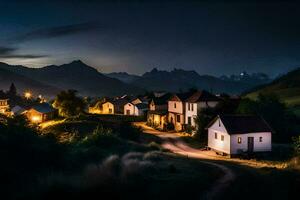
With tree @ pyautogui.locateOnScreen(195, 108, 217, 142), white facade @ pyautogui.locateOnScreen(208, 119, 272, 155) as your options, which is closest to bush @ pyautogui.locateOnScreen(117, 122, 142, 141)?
white facade @ pyautogui.locateOnScreen(208, 119, 272, 155)

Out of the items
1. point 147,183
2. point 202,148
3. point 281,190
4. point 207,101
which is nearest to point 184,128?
point 207,101

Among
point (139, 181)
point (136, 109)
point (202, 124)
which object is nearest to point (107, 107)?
point (136, 109)

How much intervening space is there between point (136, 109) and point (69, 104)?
18.2m

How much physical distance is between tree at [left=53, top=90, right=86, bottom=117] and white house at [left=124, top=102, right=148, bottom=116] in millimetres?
14987

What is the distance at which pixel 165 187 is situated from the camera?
20.6 m

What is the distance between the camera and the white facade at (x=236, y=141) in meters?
46.9

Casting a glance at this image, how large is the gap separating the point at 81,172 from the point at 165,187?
4.93 meters

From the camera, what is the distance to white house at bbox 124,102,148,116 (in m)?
91.6

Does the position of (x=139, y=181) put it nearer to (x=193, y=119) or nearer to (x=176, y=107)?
(x=193, y=119)

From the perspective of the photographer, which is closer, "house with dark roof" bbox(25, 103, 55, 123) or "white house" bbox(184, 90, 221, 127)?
"white house" bbox(184, 90, 221, 127)

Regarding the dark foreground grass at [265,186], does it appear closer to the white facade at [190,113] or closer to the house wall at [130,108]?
the white facade at [190,113]

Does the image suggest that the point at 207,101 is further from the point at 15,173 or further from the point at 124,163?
the point at 15,173

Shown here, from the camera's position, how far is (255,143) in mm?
47875

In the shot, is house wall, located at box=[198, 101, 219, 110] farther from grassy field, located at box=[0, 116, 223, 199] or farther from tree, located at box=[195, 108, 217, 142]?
grassy field, located at box=[0, 116, 223, 199]
